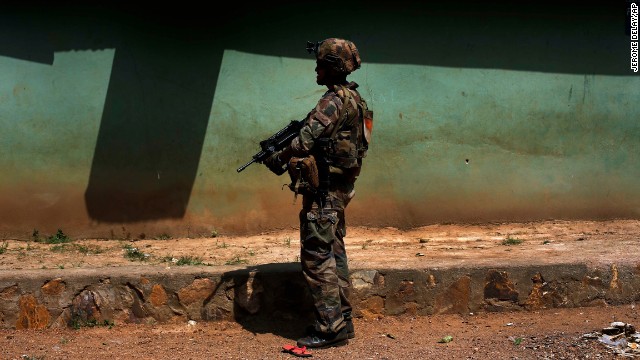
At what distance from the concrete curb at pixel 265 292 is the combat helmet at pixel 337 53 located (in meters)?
1.48

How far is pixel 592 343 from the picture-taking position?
5.58 metres

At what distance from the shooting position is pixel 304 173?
5.43 metres

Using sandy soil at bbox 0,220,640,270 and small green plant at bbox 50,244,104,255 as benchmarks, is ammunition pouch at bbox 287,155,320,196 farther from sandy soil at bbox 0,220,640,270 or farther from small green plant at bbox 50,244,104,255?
small green plant at bbox 50,244,104,255

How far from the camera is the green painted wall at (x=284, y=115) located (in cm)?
822

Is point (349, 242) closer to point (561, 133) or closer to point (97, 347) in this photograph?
point (561, 133)

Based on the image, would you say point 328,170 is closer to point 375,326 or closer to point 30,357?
point 375,326

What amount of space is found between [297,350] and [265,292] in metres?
0.71

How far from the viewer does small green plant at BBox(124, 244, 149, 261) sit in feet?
24.6

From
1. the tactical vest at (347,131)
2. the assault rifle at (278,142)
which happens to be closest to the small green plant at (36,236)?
the assault rifle at (278,142)

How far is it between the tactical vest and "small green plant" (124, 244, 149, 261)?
2.62 m

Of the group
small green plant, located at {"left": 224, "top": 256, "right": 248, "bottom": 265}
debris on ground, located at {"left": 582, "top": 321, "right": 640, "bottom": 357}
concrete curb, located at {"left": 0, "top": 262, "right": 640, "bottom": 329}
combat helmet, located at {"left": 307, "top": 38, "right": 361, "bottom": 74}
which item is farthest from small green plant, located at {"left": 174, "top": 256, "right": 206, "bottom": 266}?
debris on ground, located at {"left": 582, "top": 321, "right": 640, "bottom": 357}

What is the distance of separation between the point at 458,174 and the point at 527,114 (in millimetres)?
908

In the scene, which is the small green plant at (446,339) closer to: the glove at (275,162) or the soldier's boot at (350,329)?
the soldier's boot at (350,329)

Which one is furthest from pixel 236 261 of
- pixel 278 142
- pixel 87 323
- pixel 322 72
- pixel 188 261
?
pixel 322 72
